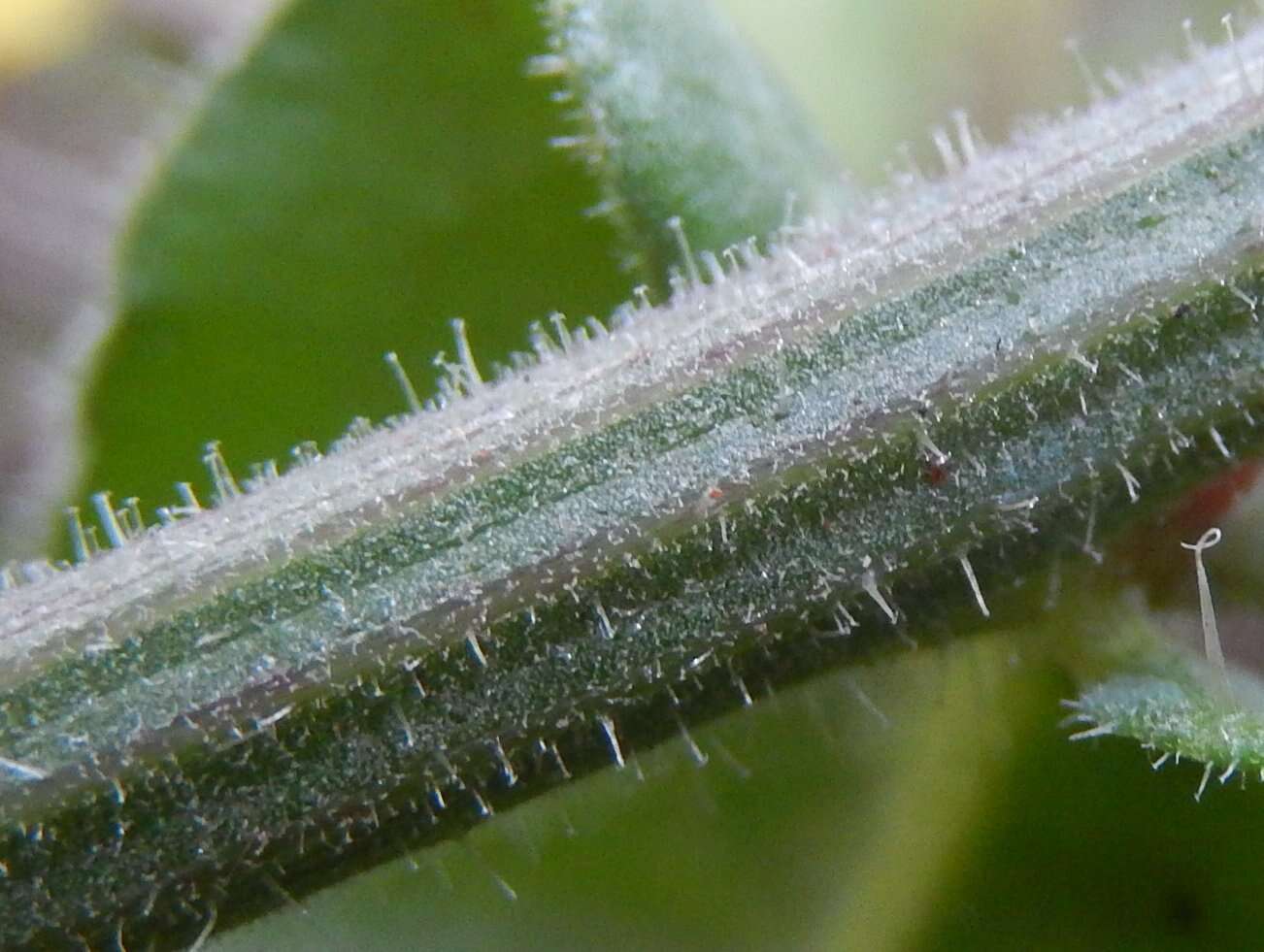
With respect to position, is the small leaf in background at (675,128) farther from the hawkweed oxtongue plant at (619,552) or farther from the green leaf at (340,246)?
the hawkweed oxtongue plant at (619,552)

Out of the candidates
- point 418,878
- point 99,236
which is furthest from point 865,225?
point 99,236

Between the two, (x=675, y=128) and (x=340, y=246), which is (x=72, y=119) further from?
(x=675, y=128)

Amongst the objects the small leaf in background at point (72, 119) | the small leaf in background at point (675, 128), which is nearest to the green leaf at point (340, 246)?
the small leaf in background at point (675, 128)

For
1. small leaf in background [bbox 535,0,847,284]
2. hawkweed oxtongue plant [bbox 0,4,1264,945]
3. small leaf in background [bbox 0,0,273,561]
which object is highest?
small leaf in background [bbox 0,0,273,561]

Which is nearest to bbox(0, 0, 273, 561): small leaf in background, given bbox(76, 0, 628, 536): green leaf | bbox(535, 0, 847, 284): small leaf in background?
bbox(76, 0, 628, 536): green leaf

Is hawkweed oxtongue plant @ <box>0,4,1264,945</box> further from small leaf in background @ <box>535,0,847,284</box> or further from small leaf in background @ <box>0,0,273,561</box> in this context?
small leaf in background @ <box>0,0,273,561</box>
